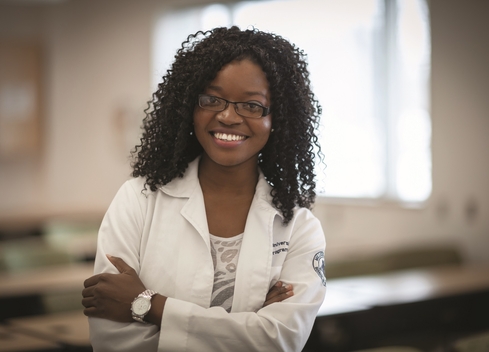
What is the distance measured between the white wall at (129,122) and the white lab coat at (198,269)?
110 inches

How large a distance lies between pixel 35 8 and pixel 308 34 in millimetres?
4605

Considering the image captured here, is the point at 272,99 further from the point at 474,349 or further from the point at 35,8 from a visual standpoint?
the point at 35,8

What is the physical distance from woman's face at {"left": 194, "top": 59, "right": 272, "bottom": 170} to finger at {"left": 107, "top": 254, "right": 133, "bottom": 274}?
37 cm

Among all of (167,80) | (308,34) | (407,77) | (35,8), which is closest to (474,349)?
(167,80)

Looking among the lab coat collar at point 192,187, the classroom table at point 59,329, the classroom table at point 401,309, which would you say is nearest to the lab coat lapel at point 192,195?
the lab coat collar at point 192,187

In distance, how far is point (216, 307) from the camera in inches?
60.1

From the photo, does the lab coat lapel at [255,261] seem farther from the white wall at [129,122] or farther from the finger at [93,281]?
the white wall at [129,122]

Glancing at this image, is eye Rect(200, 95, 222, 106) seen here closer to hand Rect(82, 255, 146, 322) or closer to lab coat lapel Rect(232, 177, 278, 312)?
lab coat lapel Rect(232, 177, 278, 312)

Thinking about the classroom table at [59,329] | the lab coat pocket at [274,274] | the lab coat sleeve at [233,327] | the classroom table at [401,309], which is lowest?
the classroom table at [401,309]

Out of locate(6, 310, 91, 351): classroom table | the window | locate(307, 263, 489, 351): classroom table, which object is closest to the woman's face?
locate(6, 310, 91, 351): classroom table

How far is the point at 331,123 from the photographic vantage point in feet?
18.2

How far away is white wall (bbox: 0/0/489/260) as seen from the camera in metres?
4.53

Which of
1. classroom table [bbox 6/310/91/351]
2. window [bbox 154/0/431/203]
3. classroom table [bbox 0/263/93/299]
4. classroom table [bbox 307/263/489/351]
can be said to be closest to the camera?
classroom table [bbox 6/310/91/351]

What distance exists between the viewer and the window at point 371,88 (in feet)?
16.2
